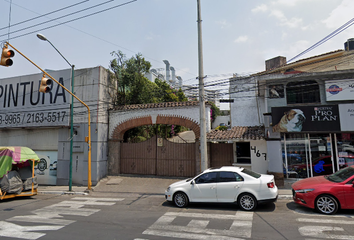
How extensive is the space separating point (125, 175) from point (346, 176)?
11.7m

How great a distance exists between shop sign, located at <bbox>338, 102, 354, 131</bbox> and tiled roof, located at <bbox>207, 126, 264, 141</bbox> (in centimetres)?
366

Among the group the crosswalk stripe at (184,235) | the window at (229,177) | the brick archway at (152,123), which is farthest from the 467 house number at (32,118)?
the crosswalk stripe at (184,235)

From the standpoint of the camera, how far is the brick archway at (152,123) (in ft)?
44.1

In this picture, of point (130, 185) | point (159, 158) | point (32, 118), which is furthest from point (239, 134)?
point (32, 118)

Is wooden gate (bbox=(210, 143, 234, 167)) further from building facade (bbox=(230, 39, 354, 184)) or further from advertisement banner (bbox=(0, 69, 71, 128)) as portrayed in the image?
advertisement banner (bbox=(0, 69, 71, 128))

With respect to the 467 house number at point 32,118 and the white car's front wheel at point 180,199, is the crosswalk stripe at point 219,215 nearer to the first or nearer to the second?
the white car's front wheel at point 180,199

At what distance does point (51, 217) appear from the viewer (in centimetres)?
767

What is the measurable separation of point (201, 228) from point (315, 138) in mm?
8997

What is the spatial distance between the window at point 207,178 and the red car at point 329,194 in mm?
2833

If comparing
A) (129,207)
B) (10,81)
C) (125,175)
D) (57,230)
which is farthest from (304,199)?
(10,81)

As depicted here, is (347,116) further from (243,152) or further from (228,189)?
(228,189)

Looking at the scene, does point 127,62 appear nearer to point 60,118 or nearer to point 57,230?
point 60,118

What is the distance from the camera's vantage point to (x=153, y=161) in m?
14.5

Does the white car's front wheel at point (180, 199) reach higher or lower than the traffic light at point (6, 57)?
lower
